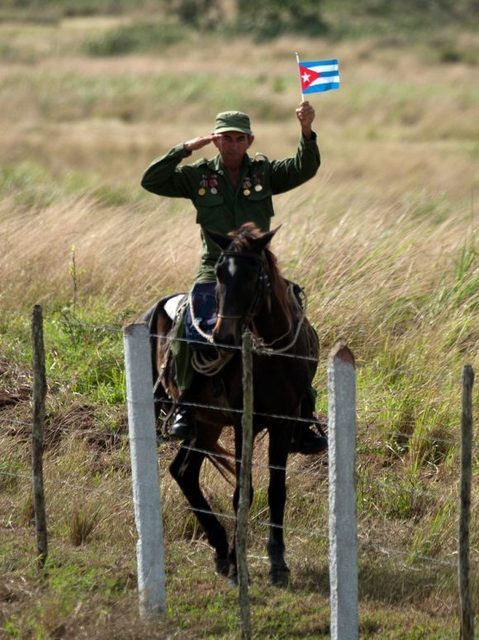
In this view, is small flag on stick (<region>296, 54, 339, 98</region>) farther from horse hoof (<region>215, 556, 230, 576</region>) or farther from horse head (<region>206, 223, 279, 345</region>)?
horse hoof (<region>215, 556, 230, 576</region>)

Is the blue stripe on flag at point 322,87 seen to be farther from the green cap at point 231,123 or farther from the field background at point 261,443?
the field background at point 261,443

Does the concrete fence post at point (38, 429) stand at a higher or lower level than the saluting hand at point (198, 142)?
lower

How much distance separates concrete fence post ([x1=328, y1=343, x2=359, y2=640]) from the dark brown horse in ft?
3.23

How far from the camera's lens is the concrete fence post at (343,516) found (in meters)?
5.64

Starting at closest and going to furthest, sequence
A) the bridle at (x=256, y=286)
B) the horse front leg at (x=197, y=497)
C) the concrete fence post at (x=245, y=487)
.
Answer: the concrete fence post at (x=245, y=487) → the bridle at (x=256, y=286) → the horse front leg at (x=197, y=497)

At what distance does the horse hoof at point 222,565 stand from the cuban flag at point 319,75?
8.91 feet

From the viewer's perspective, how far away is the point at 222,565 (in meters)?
7.09

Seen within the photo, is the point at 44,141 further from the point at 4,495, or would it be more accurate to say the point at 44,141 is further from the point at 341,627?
the point at 341,627

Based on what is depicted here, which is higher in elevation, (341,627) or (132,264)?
(132,264)

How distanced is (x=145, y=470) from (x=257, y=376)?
921 millimetres

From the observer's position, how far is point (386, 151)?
24.2 metres

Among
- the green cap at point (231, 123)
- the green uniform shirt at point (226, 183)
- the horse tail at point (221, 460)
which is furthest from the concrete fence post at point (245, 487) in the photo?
the green cap at point (231, 123)

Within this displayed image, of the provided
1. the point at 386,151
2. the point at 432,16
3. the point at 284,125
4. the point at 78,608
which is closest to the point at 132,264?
the point at 78,608

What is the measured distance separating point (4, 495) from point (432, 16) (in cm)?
5759
